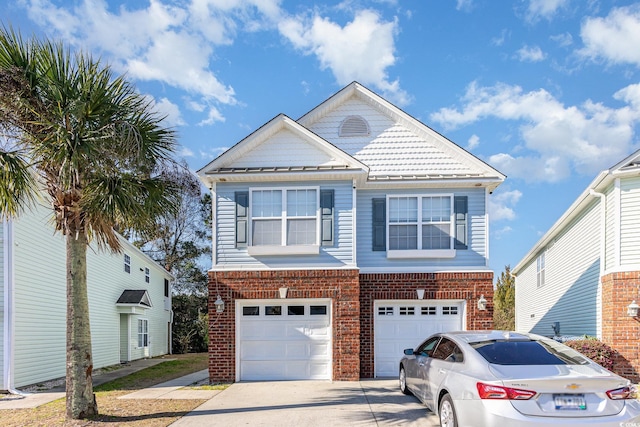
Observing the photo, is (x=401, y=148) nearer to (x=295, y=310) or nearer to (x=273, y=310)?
(x=295, y=310)

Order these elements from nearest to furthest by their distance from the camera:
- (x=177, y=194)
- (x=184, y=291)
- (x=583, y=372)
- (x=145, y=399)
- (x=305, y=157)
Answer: (x=583, y=372) → (x=177, y=194) → (x=145, y=399) → (x=305, y=157) → (x=184, y=291)

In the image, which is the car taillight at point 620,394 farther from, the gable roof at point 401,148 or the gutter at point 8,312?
the gutter at point 8,312

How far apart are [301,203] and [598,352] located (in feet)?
26.0

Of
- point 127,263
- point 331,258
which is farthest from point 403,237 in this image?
point 127,263

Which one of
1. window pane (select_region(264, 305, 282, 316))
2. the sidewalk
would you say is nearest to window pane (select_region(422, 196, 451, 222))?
window pane (select_region(264, 305, 282, 316))

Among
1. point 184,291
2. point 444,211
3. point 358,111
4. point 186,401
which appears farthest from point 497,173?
point 184,291

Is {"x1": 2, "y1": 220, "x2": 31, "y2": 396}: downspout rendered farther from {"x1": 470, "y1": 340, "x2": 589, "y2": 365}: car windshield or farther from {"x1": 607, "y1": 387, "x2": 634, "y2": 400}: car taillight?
{"x1": 607, "y1": 387, "x2": 634, "y2": 400}: car taillight

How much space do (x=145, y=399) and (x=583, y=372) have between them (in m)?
8.57

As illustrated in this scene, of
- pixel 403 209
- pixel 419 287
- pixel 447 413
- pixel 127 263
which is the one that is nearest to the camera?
pixel 447 413

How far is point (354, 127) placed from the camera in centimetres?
1497

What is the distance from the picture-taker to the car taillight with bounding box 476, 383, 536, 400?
5.93 meters

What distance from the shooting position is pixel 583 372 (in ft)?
20.5

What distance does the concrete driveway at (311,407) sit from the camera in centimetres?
849

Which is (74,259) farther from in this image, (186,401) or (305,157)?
(305,157)
